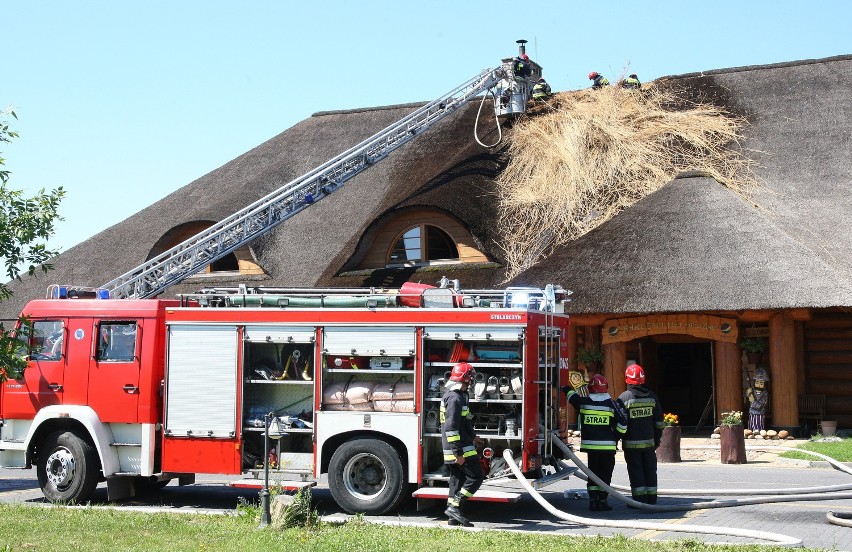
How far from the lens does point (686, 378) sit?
2623 centimetres

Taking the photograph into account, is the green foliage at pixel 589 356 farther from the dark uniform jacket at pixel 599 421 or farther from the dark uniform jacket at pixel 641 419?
the dark uniform jacket at pixel 599 421

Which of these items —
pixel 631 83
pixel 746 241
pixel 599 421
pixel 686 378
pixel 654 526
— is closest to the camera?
pixel 654 526

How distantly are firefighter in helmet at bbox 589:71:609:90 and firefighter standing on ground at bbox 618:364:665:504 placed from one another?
58.5 ft

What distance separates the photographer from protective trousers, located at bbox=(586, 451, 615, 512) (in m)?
12.2

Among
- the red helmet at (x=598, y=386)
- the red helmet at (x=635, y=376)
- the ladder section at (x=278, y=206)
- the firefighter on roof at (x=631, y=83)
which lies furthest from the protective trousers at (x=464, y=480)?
the firefighter on roof at (x=631, y=83)

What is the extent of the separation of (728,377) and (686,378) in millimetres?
5506

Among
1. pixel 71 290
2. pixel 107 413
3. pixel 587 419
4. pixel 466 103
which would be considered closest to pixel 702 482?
pixel 587 419

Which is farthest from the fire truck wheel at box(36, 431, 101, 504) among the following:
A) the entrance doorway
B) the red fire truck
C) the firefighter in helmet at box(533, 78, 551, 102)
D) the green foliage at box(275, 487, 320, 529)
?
the firefighter in helmet at box(533, 78, 551, 102)

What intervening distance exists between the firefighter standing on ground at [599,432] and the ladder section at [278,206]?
32.5 ft

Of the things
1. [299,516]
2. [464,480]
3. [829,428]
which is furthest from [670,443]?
[299,516]

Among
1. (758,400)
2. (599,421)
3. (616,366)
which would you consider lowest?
(599,421)

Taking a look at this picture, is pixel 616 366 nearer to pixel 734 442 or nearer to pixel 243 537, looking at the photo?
pixel 734 442

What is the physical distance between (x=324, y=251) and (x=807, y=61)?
13433 mm

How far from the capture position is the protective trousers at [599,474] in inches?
480
